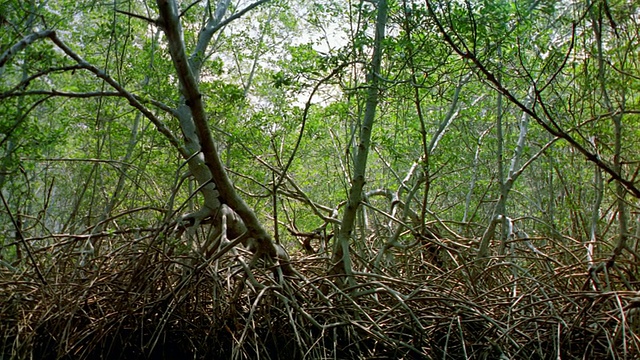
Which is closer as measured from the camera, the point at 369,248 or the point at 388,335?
the point at 388,335

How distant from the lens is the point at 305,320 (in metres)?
3.46

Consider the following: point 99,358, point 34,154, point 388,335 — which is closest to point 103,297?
point 99,358

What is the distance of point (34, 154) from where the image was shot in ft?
11.2

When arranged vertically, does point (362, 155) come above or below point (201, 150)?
below

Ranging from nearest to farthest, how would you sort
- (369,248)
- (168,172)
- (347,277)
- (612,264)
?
(612,264) < (347,277) < (369,248) < (168,172)

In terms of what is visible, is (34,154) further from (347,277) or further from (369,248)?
(369,248)

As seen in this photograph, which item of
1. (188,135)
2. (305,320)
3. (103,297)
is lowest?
(305,320)

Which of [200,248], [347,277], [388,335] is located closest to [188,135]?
[200,248]

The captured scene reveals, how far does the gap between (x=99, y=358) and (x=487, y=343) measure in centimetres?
234

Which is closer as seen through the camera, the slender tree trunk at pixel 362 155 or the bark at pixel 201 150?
the bark at pixel 201 150

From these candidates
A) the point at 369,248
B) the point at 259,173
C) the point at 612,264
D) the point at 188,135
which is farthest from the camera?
the point at 259,173

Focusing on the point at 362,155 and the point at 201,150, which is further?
the point at 362,155

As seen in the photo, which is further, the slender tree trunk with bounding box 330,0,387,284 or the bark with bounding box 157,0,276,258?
the slender tree trunk with bounding box 330,0,387,284

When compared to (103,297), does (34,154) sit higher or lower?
higher
